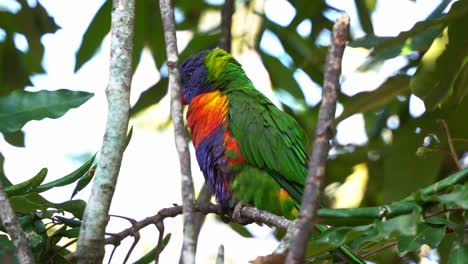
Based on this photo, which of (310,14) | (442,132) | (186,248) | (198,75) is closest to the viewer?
(186,248)

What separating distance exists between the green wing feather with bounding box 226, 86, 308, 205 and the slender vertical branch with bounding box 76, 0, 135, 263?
896mm

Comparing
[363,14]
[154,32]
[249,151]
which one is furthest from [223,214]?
[363,14]

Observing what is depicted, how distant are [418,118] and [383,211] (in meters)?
1.57

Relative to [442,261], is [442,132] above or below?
above

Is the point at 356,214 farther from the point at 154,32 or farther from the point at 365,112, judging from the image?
the point at 154,32

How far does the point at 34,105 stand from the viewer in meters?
2.26

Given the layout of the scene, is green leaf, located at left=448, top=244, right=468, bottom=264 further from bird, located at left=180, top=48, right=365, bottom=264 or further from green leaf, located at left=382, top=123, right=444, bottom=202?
green leaf, located at left=382, top=123, right=444, bottom=202

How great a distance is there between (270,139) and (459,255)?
121 cm

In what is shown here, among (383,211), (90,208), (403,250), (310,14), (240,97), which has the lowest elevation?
(403,250)

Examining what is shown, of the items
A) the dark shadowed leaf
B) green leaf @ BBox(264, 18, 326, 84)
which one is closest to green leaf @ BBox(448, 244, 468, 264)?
green leaf @ BBox(264, 18, 326, 84)

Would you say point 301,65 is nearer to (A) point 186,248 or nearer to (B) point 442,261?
(B) point 442,261

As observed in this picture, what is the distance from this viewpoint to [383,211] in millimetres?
1781

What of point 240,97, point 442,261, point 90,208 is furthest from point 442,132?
point 90,208

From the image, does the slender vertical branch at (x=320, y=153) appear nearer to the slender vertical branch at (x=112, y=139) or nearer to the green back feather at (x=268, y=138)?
the slender vertical branch at (x=112, y=139)
